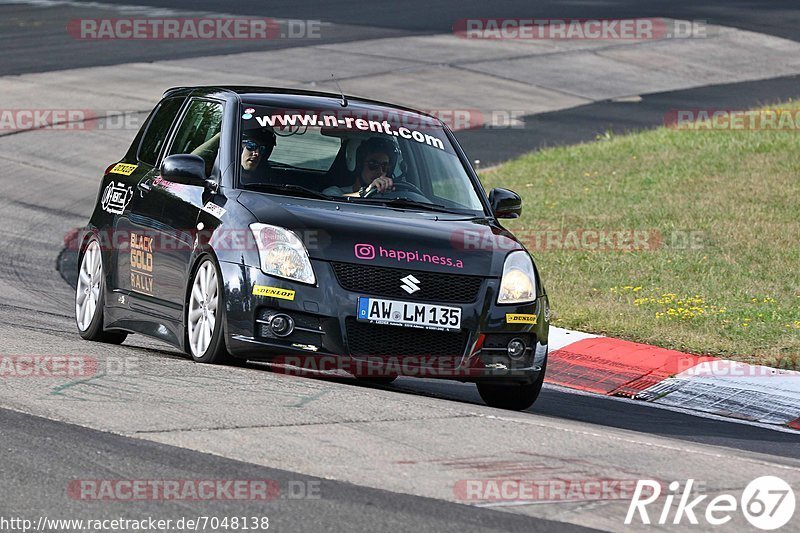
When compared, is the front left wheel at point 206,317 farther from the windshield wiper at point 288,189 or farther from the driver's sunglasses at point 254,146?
the driver's sunglasses at point 254,146

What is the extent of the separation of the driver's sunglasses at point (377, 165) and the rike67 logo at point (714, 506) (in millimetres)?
3515

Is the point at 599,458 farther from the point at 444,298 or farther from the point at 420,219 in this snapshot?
the point at 420,219

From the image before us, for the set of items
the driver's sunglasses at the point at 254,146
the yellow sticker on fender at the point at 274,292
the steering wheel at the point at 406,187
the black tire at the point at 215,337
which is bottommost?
the black tire at the point at 215,337

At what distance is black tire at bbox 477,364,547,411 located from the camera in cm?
891

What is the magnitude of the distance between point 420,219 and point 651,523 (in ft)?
11.2

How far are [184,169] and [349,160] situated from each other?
105cm

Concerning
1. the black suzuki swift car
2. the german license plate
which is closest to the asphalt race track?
the black suzuki swift car

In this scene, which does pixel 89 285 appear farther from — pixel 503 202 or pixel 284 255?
pixel 503 202

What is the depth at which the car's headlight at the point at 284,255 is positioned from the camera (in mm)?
8211

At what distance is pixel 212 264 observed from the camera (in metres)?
8.58

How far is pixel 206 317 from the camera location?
28.4 ft

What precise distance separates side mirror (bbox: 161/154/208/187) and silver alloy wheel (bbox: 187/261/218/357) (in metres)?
0.56

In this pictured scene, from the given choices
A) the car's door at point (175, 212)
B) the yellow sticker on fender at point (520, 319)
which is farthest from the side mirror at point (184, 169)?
the yellow sticker on fender at point (520, 319)

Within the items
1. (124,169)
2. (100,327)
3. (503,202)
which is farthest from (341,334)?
(124,169)
